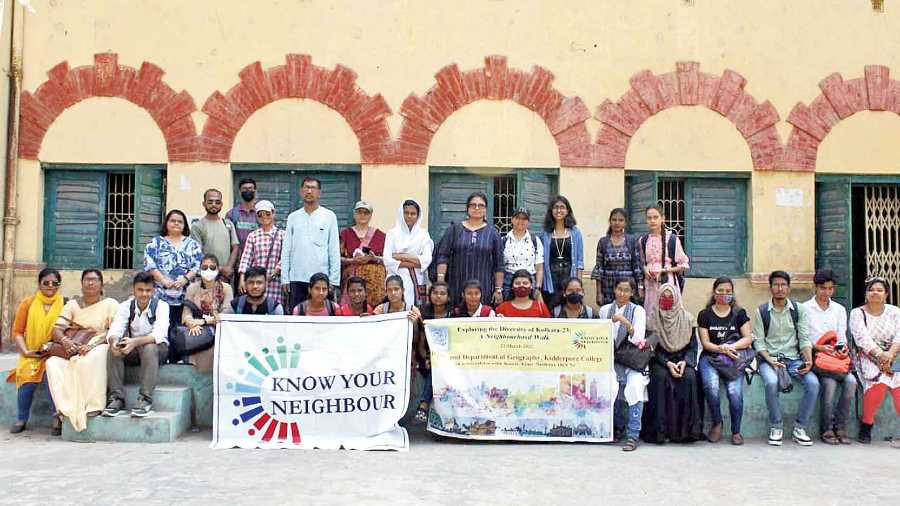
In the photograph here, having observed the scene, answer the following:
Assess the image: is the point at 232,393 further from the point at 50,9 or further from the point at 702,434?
the point at 50,9

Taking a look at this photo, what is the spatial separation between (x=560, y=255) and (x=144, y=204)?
17.8 ft

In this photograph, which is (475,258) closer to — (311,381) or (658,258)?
(658,258)

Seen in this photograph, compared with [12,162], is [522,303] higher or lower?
lower

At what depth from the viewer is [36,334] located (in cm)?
709

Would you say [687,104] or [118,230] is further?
[118,230]

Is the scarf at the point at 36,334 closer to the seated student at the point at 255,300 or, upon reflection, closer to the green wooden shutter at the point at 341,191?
the seated student at the point at 255,300

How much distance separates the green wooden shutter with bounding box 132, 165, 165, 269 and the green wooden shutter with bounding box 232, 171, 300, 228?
1.01m

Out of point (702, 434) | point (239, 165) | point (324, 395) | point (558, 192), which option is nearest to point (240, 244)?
point (239, 165)

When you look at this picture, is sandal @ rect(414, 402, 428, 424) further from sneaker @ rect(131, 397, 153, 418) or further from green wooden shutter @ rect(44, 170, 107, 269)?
green wooden shutter @ rect(44, 170, 107, 269)

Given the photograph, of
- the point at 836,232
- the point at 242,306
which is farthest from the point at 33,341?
the point at 836,232

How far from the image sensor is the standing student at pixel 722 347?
7.07m

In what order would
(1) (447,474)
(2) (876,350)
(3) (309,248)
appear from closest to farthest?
(1) (447,474), (2) (876,350), (3) (309,248)

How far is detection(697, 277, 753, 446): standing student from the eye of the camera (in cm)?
707

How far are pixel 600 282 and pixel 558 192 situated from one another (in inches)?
91.0
